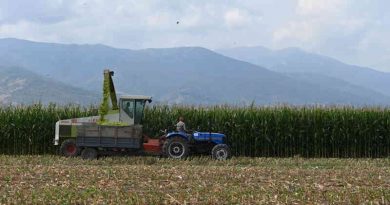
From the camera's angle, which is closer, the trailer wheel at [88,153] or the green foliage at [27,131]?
the trailer wheel at [88,153]

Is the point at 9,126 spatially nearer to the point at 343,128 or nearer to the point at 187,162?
the point at 187,162

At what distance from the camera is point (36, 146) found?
29.7 metres

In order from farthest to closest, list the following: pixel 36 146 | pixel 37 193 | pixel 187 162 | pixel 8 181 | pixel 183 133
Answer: pixel 36 146 → pixel 183 133 → pixel 187 162 → pixel 8 181 → pixel 37 193

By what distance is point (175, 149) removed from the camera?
2408 centimetres

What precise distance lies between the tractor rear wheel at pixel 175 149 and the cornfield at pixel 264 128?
20.6 feet

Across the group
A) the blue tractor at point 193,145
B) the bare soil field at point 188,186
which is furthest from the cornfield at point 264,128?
the bare soil field at point 188,186

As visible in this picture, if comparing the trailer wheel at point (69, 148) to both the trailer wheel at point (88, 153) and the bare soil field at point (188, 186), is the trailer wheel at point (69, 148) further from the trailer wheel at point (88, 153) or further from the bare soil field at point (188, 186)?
the bare soil field at point (188, 186)

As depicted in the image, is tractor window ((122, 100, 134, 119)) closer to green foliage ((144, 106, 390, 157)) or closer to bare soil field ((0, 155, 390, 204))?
green foliage ((144, 106, 390, 157))

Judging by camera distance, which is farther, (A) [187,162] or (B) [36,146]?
(B) [36,146]

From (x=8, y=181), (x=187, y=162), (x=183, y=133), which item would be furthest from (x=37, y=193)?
(x=183, y=133)

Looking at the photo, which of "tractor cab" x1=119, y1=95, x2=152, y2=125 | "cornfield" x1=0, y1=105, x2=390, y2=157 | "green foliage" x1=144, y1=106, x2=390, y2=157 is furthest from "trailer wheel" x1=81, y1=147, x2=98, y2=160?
"green foliage" x1=144, y1=106, x2=390, y2=157

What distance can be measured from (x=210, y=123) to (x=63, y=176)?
50.8 ft

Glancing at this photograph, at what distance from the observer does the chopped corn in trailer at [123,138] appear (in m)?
24.0

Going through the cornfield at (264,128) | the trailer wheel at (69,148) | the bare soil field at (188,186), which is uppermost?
the cornfield at (264,128)
